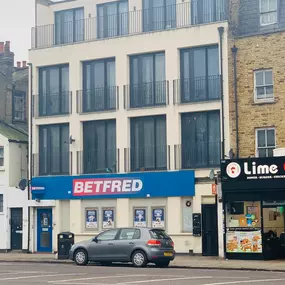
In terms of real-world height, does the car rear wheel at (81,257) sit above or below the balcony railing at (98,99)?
below

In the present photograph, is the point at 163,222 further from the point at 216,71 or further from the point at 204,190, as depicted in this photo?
the point at 216,71

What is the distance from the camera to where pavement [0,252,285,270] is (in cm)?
2767

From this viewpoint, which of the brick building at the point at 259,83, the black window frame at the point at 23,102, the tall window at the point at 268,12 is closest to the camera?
the brick building at the point at 259,83

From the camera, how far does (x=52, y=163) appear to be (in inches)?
1532

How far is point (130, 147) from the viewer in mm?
36812

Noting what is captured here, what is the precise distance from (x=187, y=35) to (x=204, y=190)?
23.4 ft

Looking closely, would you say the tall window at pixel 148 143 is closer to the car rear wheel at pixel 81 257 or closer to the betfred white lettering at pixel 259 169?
the betfred white lettering at pixel 259 169

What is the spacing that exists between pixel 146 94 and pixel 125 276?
14605 millimetres

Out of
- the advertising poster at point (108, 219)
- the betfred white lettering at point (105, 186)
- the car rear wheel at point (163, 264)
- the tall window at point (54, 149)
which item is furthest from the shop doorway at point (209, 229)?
the tall window at point (54, 149)

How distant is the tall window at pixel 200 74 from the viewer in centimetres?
3497

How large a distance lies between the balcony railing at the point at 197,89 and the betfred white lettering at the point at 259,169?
4097 mm

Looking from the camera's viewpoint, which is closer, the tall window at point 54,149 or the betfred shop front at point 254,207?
the betfred shop front at point 254,207

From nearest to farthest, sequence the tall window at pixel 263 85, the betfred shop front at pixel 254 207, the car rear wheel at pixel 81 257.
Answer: the car rear wheel at pixel 81 257
the betfred shop front at pixel 254 207
the tall window at pixel 263 85

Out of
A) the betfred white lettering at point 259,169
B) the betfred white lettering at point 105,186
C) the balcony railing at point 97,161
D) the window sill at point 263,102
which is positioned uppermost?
the window sill at point 263,102
